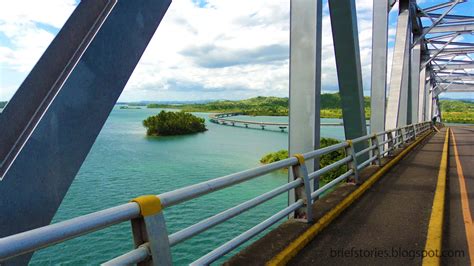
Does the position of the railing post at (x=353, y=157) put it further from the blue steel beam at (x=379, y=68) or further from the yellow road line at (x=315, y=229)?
the blue steel beam at (x=379, y=68)

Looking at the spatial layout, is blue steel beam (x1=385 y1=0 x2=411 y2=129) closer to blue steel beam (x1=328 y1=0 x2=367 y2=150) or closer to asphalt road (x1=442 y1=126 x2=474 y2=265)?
asphalt road (x1=442 y1=126 x2=474 y2=265)

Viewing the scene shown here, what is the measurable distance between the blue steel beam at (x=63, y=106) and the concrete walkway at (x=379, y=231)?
225 cm

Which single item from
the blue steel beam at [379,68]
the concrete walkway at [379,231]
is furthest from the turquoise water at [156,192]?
the concrete walkway at [379,231]

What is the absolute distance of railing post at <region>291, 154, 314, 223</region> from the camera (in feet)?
14.2

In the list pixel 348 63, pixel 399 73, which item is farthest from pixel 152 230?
pixel 399 73

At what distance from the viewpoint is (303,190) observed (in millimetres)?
4395

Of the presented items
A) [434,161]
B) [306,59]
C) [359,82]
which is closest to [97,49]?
[306,59]

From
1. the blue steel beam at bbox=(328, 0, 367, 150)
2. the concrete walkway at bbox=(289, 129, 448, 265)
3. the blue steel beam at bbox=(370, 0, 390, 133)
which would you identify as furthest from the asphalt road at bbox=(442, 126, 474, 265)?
the blue steel beam at bbox=(370, 0, 390, 133)

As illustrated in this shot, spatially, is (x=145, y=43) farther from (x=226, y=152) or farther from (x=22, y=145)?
(x=226, y=152)

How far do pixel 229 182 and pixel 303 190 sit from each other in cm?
167

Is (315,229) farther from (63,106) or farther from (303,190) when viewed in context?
(63,106)

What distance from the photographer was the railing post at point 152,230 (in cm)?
207

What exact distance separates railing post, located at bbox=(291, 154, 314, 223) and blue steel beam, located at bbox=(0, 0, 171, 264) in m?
2.41

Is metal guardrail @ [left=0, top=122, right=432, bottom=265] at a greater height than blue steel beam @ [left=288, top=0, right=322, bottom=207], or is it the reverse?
blue steel beam @ [left=288, top=0, right=322, bottom=207]
